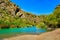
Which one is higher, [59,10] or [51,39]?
[59,10]

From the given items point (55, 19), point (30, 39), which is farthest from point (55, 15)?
point (30, 39)

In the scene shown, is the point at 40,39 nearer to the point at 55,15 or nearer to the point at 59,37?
the point at 59,37

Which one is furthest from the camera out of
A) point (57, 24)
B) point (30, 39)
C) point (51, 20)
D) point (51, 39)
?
point (51, 20)

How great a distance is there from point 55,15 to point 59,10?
4878 mm

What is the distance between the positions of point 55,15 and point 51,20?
5603 millimetres

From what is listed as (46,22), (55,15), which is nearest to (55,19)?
(55,15)

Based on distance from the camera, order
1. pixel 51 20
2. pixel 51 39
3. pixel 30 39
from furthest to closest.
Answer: pixel 51 20, pixel 30 39, pixel 51 39

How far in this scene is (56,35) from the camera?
3366 centimetres

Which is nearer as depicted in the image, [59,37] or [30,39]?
[59,37]

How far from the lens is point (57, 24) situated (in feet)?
344

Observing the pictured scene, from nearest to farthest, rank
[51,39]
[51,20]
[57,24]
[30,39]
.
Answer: [51,39] → [30,39] → [57,24] → [51,20]

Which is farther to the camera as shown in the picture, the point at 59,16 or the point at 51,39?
the point at 59,16

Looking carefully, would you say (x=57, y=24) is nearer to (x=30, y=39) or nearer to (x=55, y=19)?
(x=55, y=19)

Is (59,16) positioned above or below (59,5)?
below
